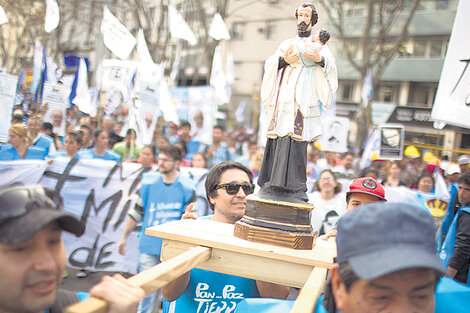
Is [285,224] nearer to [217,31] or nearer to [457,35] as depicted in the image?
[457,35]

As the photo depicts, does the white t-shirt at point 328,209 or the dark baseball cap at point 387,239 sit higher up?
the dark baseball cap at point 387,239

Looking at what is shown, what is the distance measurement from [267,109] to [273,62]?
29cm

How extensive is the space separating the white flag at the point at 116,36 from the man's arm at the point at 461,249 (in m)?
6.83

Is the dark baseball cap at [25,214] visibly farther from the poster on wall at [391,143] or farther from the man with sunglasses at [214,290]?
the poster on wall at [391,143]

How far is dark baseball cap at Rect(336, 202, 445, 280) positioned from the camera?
48.8 inches

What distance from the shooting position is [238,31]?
127ft

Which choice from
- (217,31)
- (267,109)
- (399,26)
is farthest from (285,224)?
(399,26)

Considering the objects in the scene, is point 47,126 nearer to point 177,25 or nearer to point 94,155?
point 94,155

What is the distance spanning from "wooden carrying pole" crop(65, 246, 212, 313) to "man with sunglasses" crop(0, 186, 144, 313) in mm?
41

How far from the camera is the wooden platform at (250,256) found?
194cm

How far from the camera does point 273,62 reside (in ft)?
8.13

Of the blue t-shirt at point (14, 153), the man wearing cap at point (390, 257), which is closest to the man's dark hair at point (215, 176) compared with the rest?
the man wearing cap at point (390, 257)

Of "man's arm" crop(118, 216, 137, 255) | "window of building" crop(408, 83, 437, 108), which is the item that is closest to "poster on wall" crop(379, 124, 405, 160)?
"man's arm" crop(118, 216, 137, 255)

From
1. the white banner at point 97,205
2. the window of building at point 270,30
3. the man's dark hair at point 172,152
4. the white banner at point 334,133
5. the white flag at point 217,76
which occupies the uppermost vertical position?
the window of building at point 270,30
